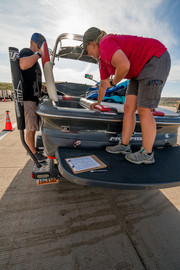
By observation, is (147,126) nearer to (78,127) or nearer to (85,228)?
(78,127)

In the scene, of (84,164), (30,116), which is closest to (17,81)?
(30,116)

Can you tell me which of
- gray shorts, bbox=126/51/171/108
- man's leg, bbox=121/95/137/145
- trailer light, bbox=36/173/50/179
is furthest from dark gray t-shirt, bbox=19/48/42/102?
gray shorts, bbox=126/51/171/108

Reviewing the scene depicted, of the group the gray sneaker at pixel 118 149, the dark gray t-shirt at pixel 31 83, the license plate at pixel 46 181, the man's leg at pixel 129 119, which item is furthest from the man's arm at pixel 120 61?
the license plate at pixel 46 181

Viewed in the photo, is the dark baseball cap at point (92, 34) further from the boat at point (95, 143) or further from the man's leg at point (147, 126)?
the man's leg at point (147, 126)

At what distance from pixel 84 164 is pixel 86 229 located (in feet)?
2.20

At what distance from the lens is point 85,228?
139 cm

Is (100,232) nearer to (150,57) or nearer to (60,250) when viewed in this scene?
(60,250)

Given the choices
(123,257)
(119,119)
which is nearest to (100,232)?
(123,257)

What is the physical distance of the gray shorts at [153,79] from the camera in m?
1.39

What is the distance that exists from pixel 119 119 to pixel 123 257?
4.24 feet

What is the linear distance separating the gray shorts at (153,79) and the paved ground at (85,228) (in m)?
1.25

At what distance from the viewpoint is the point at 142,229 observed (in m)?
1.42

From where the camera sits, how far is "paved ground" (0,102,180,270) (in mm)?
1116

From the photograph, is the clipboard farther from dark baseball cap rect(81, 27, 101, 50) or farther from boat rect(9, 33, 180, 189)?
dark baseball cap rect(81, 27, 101, 50)
